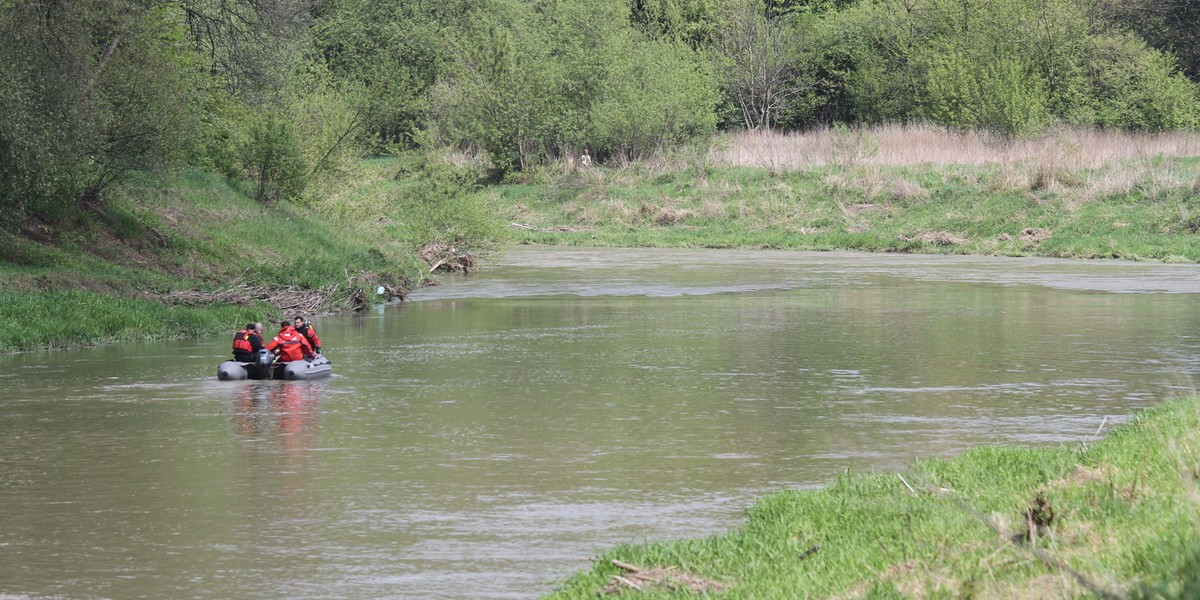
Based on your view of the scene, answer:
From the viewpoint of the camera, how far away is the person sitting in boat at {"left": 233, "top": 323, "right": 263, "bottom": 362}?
19.5 meters

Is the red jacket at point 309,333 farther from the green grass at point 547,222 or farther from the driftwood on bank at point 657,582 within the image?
the driftwood on bank at point 657,582

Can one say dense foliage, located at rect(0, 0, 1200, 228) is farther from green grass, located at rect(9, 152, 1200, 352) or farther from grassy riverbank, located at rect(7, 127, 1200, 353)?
grassy riverbank, located at rect(7, 127, 1200, 353)

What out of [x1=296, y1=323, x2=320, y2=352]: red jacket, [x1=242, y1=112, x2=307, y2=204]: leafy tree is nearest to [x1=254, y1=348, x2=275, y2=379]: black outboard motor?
[x1=296, y1=323, x2=320, y2=352]: red jacket

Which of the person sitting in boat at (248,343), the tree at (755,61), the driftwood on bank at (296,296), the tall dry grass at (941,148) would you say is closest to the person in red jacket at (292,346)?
the person sitting in boat at (248,343)

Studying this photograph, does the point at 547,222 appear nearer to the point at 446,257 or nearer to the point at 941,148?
the point at 941,148

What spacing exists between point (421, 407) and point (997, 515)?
9653 millimetres

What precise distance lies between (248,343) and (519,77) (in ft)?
146

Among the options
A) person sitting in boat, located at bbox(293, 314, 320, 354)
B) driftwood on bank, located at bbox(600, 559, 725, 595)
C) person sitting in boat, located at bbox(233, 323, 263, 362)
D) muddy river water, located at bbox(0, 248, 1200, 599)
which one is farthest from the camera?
person sitting in boat, located at bbox(293, 314, 320, 354)

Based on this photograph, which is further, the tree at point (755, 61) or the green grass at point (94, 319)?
the tree at point (755, 61)

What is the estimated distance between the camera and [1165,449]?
1079 cm

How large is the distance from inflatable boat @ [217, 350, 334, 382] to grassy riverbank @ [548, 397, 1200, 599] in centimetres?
963

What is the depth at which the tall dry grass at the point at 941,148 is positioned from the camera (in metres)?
48.2

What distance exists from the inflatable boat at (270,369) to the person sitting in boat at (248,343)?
0.25 feet

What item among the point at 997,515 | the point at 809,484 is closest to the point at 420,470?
the point at 809,484
